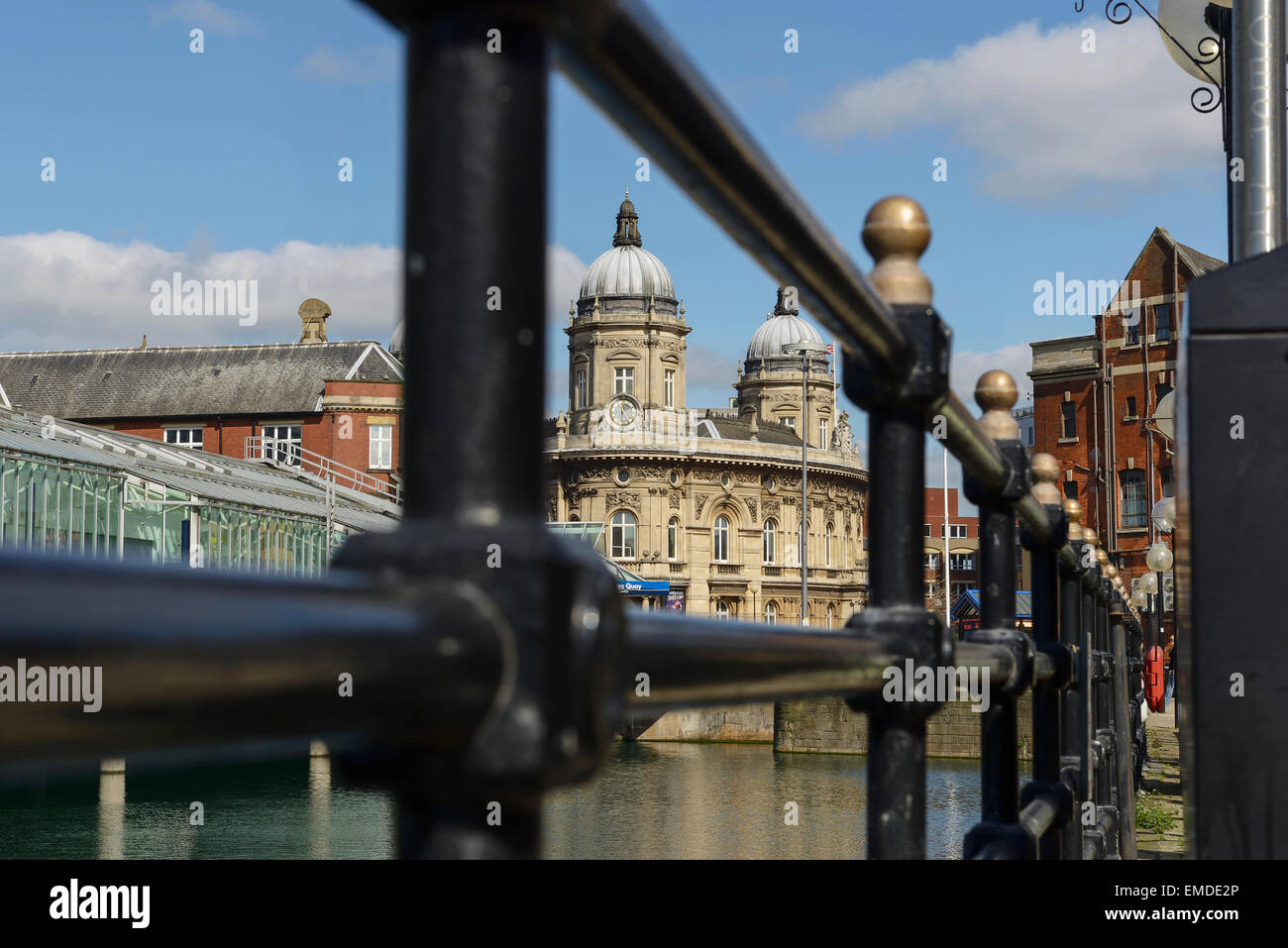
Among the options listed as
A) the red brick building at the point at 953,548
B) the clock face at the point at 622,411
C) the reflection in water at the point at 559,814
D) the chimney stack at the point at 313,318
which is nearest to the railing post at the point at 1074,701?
the reflection in water at the point at 559,814

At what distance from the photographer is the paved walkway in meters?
13.9

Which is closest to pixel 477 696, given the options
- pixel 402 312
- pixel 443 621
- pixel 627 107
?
pixel 443 621

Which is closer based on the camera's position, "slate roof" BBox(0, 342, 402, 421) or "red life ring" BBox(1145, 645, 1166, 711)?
"red life ring" BBox(1145, 645, 1166, 711)

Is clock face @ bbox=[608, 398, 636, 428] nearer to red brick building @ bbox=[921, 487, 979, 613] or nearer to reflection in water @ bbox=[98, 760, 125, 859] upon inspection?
red brick building @ bbox=[921, 487, 979, 613]

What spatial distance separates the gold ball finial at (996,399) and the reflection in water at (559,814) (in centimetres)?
1514

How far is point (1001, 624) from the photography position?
3.05 metres

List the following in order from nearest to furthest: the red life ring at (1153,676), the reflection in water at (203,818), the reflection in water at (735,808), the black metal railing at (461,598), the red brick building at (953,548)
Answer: the black metal railing at (461,598), the red life ring at (1153,676), the reflection in water at (203,818), the reflection in water at (735,808), the red brick building at (953,548)

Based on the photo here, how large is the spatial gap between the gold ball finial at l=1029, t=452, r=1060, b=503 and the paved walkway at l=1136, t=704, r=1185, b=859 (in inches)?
110

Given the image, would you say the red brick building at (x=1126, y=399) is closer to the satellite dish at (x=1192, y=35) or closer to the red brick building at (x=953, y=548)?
the red brick building at (x=953, y=548)

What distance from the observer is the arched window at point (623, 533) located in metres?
62.7

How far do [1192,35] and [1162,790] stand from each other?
15590mm

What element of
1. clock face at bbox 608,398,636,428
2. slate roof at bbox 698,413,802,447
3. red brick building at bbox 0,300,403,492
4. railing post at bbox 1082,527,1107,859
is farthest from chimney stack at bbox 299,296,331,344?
railing post at bbox 1082,527,1107,859
